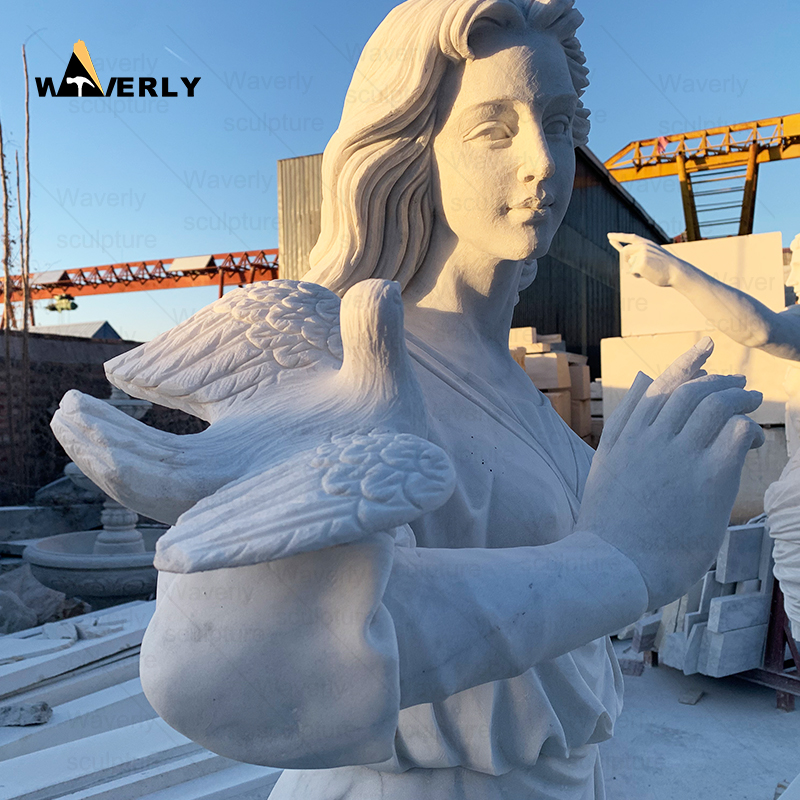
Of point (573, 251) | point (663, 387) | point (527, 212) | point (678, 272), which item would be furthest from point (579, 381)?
point (663, 387)

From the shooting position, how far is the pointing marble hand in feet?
2.22

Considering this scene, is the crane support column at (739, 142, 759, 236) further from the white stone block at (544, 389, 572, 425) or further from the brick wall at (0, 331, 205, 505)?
the brick wall at (0, 331, 205, 505)

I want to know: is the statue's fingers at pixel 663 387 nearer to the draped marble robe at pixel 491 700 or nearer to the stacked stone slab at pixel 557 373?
the draped marble robe at pixel 491 700

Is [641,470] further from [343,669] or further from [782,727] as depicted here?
[782,727]

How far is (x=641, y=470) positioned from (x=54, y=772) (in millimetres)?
2688

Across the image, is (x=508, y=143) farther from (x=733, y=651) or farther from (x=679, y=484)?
(x=733, y=651)

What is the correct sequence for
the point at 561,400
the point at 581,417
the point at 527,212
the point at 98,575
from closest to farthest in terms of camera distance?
the point at 527,212 → the point at 98,575 → the point at 561,400 → the point at 581,417

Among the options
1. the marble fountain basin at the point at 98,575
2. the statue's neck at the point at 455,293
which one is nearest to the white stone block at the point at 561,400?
the marble fountain basin at the point at 98,575

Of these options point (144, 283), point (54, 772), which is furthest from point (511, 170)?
point (144, 283)

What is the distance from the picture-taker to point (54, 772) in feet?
8.77

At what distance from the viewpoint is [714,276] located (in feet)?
24.9

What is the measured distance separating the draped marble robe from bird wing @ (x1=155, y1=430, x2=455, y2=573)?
0.27 meters

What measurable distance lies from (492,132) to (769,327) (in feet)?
9.22

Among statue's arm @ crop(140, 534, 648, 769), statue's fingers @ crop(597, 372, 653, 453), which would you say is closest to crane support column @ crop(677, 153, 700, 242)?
statue's fingers @ crop(597, 372, 653, 453)
